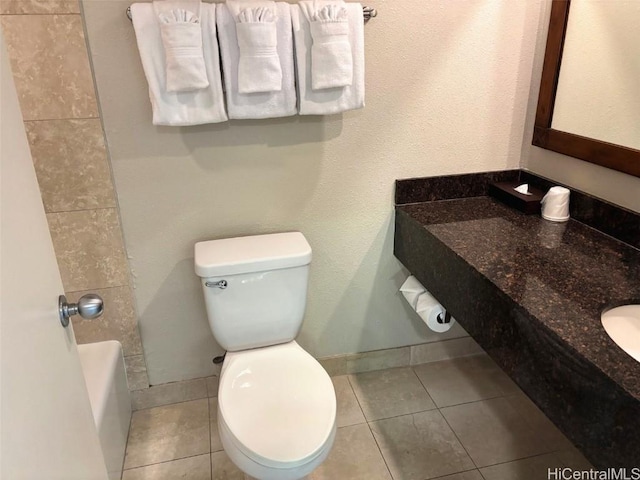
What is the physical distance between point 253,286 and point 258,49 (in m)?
0.75

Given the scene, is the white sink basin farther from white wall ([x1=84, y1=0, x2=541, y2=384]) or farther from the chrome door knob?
the chrome door knob

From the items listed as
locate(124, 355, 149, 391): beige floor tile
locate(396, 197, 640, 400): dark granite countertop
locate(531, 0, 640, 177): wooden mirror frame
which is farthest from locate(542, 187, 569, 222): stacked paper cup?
locate(124, 355, 149, 391): beige floor tile

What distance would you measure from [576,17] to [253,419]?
5.44ft

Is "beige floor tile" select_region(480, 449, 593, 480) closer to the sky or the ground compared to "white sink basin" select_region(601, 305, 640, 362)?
closer to the ground

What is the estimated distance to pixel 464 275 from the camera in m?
1.44

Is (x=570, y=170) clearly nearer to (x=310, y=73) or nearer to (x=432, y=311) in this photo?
(x=432, y=311)

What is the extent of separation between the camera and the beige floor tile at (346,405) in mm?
1933

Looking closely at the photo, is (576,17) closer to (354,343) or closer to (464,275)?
(464,275)

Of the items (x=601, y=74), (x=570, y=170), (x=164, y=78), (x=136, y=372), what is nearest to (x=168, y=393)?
(x=136, y=372)

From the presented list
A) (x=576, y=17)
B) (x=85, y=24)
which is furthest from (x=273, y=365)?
(x=576, y=17)

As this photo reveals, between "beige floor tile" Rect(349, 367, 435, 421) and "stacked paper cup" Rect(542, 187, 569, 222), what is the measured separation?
91cm

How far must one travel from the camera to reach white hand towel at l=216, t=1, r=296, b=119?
144 centimetres

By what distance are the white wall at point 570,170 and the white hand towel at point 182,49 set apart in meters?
1.21

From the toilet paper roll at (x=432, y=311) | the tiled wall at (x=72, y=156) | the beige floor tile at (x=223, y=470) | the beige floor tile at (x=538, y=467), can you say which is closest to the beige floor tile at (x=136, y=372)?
the tiled wall at (x=72, y=156)
